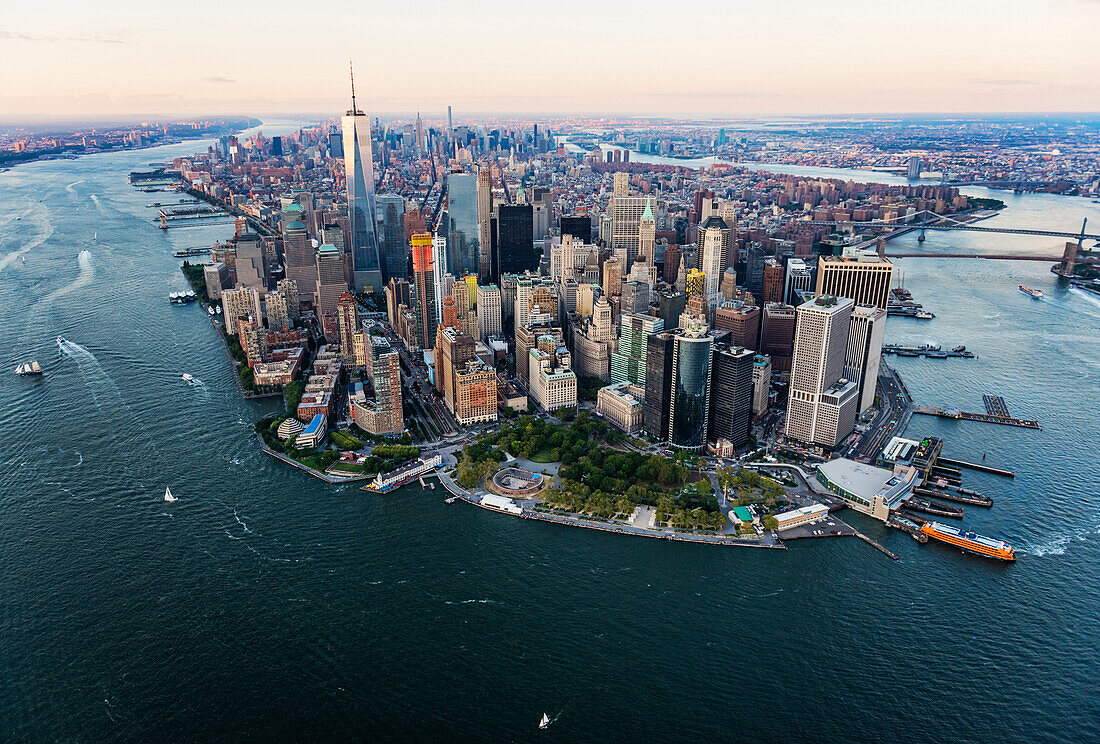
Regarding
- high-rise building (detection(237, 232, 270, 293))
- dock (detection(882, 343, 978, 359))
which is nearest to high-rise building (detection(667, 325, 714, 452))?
dock (detection(882, 343, 978, 359))

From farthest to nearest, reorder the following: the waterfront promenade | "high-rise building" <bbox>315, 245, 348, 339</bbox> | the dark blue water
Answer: "high-rise building" <bbox>315, 245, 348, 339</bbox> < the waterfront promenade < the dark blue water

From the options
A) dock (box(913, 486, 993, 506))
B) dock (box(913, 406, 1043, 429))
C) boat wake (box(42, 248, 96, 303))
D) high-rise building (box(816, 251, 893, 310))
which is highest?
high-rise building (box(816, 251, 893, 310))

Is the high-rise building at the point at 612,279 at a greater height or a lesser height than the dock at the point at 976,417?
greater

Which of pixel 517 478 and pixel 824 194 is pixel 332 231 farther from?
pixel 824 194

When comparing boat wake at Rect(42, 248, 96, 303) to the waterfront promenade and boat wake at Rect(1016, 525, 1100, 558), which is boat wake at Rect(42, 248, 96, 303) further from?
boat wake at Rect(1016, 525, 1100, 558)

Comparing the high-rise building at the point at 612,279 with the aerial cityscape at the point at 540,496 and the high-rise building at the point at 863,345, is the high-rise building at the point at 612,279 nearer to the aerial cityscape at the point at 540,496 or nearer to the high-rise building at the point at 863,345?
the aerial cityscape at the point at 540,496

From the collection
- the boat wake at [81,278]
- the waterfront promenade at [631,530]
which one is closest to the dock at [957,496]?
the waterfront promenade at [631,530]

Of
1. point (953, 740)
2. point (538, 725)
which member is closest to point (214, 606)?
point (538, 725)

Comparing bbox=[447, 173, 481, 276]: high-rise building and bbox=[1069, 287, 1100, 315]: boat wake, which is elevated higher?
bbox=[447, 173, 481, 276]: high-rise building
